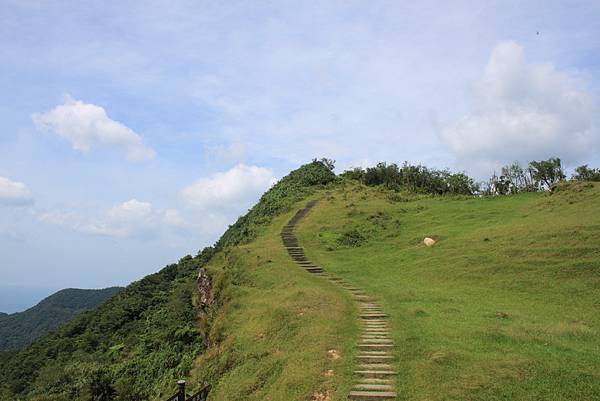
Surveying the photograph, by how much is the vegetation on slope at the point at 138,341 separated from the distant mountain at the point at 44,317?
42300mm

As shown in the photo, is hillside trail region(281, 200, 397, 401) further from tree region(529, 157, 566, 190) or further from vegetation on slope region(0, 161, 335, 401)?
tree region(529, 157, 566, 190)

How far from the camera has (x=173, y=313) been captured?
40844 mm

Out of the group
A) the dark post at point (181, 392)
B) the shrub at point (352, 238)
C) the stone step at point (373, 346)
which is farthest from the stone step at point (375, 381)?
the shrub at point (352, 238)

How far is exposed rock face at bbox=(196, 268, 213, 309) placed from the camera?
32.0 meters

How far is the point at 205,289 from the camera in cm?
3309

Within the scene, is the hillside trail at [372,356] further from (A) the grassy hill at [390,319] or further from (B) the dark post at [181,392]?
(B) the dark post at [181,392]

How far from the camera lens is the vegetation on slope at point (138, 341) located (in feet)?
88.9

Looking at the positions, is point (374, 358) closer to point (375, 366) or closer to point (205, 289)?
point (375, 366)

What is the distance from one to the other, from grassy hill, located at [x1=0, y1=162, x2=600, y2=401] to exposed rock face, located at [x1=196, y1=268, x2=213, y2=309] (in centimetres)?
69

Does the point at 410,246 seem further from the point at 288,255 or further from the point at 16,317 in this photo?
the point at 16,317

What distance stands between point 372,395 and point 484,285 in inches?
560

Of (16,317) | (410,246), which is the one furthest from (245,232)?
(16,317)

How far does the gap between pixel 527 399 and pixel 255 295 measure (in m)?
17.2

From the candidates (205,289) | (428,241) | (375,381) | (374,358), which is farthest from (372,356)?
(428,241)
